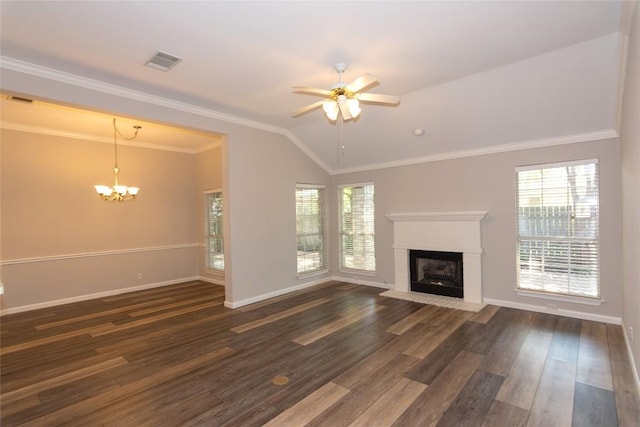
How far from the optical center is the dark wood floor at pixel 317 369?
2383 millimetres

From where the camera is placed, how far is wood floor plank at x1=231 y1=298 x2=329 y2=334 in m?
4.16

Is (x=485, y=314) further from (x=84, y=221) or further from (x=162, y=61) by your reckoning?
(x=84, y=221)

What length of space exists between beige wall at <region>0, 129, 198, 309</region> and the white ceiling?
2.89 metres

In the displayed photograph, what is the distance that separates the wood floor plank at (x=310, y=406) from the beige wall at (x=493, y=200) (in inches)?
135

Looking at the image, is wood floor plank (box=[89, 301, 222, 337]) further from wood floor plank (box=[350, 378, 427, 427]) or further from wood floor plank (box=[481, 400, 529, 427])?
wood floor plank (box=[481, 400, 529, 427])

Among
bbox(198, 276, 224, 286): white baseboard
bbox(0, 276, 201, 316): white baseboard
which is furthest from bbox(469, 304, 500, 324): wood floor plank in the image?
bbox(0, 276, 201, 316): white baseboard

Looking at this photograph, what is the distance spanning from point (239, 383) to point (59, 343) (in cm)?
266

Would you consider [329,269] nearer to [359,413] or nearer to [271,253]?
[271,253]

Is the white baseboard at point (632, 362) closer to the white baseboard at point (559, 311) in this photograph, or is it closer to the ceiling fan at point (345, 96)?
the white baseboard at point (559, 311)

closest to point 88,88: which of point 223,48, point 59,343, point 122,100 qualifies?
point 122,100

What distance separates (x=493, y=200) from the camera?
15.9 ft

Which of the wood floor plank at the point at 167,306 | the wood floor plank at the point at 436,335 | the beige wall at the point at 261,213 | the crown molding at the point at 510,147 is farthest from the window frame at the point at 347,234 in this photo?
the wood floor plank at the point at 167,306

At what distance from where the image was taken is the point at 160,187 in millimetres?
6844

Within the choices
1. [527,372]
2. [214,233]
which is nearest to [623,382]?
[527,372]
